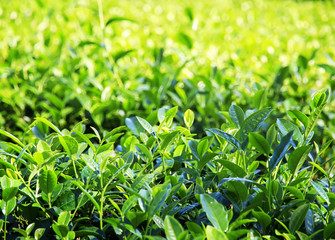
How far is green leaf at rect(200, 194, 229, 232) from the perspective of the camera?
112 cm

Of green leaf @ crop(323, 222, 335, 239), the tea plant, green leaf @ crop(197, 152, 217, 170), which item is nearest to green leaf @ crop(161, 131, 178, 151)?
the tea plant

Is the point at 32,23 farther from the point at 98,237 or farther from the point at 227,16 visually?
the point at 98,237

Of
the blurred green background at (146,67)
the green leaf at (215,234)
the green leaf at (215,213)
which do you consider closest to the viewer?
the green leaf at (215,234)

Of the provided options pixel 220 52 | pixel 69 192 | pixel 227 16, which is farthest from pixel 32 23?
pixel 69 192

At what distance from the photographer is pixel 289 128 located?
142 centimetres

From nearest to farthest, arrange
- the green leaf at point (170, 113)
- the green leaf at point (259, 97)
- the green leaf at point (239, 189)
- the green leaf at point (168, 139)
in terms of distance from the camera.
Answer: the green leaf at point (239, 189)
the green leaf at point (168, 139)
the green leaf at point (170, 113)
the green leaf at point (259, 97)

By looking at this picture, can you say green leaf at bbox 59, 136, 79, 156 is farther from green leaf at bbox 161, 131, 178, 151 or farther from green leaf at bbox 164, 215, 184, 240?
green leaf at bbox 164, 215, 184, 240

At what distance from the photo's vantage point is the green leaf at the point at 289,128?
1395 mm

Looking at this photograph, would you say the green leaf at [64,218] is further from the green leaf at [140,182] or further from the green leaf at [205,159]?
the green leaf at [205,159]

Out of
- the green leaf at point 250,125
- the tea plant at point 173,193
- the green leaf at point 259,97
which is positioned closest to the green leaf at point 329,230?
the tea plant at point 173,193

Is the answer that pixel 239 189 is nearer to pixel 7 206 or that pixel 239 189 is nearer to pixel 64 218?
pixel 64 218

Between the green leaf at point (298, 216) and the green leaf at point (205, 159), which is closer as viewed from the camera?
the green leaf at point (298, 216)

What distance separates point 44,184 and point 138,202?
315mm

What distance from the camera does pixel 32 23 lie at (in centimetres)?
488
